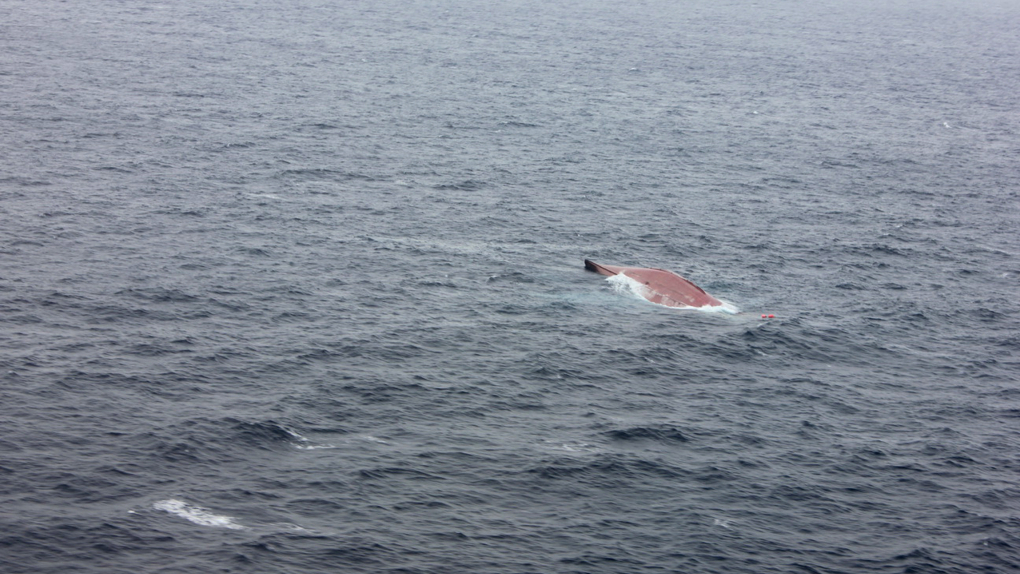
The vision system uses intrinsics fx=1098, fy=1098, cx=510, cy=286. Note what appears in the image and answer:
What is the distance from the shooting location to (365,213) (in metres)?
131

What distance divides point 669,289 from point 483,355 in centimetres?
2313

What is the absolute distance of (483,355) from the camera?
97625 mm

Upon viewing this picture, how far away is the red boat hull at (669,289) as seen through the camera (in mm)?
109062

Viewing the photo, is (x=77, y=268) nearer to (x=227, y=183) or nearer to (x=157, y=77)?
(x=227, y=183)

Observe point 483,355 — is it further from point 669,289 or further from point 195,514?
point 195,514

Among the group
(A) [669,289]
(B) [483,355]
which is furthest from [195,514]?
(A) [669,289]

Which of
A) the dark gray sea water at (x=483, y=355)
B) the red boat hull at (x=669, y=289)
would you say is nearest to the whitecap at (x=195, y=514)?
the dark gray sea water at (x=483, y=355)

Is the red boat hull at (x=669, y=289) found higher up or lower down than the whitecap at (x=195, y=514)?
higher up

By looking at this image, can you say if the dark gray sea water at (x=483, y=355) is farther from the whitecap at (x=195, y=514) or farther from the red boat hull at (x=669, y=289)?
the red boat hull at (x=669, y=289)

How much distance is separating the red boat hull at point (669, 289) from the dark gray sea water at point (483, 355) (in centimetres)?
256

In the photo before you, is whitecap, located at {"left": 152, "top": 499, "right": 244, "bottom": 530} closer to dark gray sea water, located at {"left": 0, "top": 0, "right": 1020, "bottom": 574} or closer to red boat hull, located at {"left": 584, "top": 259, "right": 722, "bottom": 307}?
dark gray sea water, located at {"left": 0, "top": 0, "right": 1020, "bottom": 574}

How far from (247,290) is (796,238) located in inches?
2545

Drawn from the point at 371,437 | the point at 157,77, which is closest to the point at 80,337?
the point at 371,437

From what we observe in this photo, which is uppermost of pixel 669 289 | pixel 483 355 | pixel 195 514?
pixel 669 289
